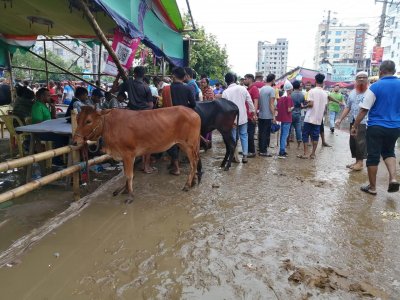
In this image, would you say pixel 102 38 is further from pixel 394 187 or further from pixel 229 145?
pixel 394 187

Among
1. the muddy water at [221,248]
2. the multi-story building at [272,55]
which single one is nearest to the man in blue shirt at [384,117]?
the muddy water at [221,248]

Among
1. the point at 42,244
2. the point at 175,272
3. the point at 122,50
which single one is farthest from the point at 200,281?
the point at 122,50

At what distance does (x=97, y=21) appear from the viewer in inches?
239

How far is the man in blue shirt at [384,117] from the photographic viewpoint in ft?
15.5

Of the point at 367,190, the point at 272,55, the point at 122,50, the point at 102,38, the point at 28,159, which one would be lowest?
the point at 367,190

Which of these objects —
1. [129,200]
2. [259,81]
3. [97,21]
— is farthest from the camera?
[259,81]

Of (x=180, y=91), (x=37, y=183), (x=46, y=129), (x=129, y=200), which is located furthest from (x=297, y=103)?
(x=37, y=183)

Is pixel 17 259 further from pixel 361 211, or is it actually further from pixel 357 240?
pixel 361 211

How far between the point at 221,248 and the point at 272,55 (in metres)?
90.3

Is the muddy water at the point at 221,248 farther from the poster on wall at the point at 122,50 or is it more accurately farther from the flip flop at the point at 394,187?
the poster on wall at the point at 122,50

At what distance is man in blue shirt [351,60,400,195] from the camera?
4723 mm

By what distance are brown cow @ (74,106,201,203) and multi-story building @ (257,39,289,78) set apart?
84.6m

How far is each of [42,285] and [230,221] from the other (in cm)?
213

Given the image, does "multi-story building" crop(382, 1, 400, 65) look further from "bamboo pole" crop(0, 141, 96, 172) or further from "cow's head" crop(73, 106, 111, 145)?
"bamboo pole" crop(0, 141, 96, 172)
